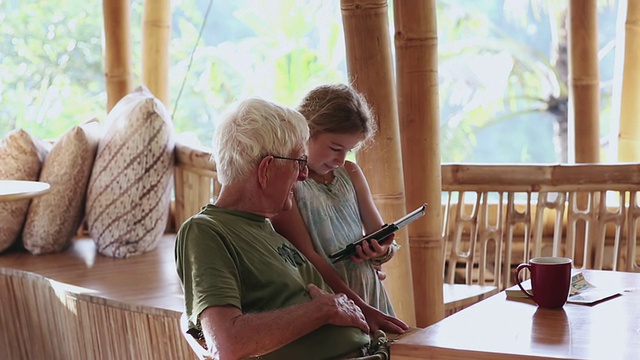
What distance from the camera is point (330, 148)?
2.23 m

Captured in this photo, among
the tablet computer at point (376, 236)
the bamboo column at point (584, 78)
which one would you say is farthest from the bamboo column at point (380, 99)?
the bamboo column at point (584, 78)

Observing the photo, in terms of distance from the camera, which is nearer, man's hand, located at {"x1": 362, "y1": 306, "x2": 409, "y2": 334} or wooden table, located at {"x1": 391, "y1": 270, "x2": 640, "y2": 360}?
wooden table, located at {"x1": 391, "y1": 270, "x2": 640, "y2": 360}

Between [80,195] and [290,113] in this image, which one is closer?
[290,113]

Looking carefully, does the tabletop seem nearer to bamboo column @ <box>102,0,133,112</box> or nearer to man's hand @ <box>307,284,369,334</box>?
Answer: bamboo column @ <box>102,0,133,112</box>

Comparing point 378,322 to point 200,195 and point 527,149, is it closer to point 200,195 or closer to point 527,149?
point 200,195

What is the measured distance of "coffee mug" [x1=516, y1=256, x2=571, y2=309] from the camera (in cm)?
187

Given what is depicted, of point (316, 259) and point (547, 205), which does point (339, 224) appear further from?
point (547, 205)

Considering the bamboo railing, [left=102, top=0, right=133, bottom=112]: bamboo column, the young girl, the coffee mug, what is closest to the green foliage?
[left=102, top=0, right=133, bottom=112]: bamboo column

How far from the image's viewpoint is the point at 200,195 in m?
4.18

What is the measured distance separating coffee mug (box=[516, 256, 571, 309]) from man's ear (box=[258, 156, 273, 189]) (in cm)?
56

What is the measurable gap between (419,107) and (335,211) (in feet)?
1.89

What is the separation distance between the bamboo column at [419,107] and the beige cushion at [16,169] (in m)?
2.04

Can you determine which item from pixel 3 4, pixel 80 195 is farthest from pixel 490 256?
pixel 3 4

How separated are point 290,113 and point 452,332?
0.57 metres
